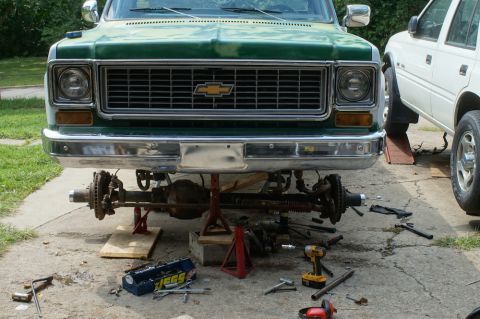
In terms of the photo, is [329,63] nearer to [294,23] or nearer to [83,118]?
[294,23]

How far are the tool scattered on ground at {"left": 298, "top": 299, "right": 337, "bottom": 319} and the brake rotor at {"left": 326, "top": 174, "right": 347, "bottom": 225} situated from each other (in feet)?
3.55

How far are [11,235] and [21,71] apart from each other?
16.4 metres

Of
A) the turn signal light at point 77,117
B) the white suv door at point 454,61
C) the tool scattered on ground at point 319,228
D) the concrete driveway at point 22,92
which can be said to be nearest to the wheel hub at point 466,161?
the white suv door at point 454,61

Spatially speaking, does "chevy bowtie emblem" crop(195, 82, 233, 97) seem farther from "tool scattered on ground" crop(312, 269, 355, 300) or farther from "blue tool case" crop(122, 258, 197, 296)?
"tool scattered on ground" crop(312, 269, 355, 300)

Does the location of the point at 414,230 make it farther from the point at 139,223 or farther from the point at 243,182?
the point at 139,223

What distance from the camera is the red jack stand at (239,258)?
4629 mm

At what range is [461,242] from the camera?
532 cm

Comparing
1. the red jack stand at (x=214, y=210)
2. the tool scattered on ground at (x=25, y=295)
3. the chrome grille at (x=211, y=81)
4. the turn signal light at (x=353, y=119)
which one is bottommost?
the tool scattered on ground at (x=25, y=295)

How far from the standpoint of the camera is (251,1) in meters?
5.63

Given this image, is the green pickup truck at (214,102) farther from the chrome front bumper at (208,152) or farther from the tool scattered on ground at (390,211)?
the tool scattered on ground at (390,211)

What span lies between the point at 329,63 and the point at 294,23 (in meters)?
1.04

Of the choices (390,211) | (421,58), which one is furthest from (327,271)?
(421,58)

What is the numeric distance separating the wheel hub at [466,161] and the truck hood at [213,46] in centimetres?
188

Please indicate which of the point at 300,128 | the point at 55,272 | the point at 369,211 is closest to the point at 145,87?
the point at 300,128
